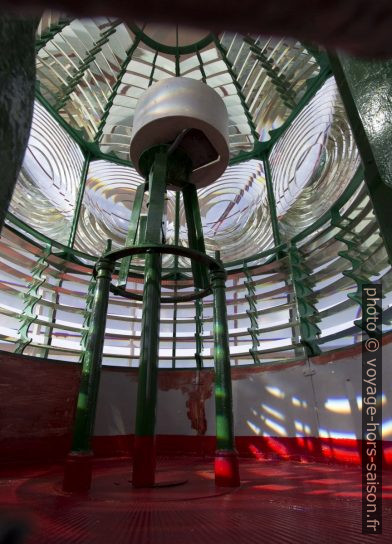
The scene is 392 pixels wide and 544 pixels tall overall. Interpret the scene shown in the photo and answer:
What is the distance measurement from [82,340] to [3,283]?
41.4 inches

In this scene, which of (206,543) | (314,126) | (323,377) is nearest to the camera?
(206,543)

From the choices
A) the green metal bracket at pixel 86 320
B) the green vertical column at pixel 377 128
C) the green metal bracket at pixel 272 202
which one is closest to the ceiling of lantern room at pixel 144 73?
the green metal bracket at pixel 272 202

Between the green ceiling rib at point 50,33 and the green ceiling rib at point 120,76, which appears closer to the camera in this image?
the green ceiling rib at point 50,33

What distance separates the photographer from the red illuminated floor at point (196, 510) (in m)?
1.33

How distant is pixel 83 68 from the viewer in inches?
207

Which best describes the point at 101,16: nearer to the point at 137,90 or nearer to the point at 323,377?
the point at 323,377

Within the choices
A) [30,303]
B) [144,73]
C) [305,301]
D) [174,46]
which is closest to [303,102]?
[174,46]

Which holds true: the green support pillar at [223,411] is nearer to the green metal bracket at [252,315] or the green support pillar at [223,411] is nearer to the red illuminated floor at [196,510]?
the red illuminated floor at [196,510]

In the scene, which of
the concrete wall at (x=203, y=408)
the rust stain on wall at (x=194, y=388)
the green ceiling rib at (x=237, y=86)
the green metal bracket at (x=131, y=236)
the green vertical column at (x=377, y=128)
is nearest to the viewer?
the green vertical column at (x=377, y=128)

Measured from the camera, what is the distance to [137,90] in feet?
19.1

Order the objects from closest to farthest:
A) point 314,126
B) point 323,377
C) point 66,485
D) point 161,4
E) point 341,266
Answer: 1. point 161,4
2. point 66,485
3. point 323,377
4. point 341,266
5. point 314,126

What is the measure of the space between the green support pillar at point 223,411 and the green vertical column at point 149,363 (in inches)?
16.5

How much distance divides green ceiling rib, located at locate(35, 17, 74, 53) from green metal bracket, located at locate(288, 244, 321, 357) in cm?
400

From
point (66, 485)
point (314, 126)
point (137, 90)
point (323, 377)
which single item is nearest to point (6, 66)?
point (66, 485)
